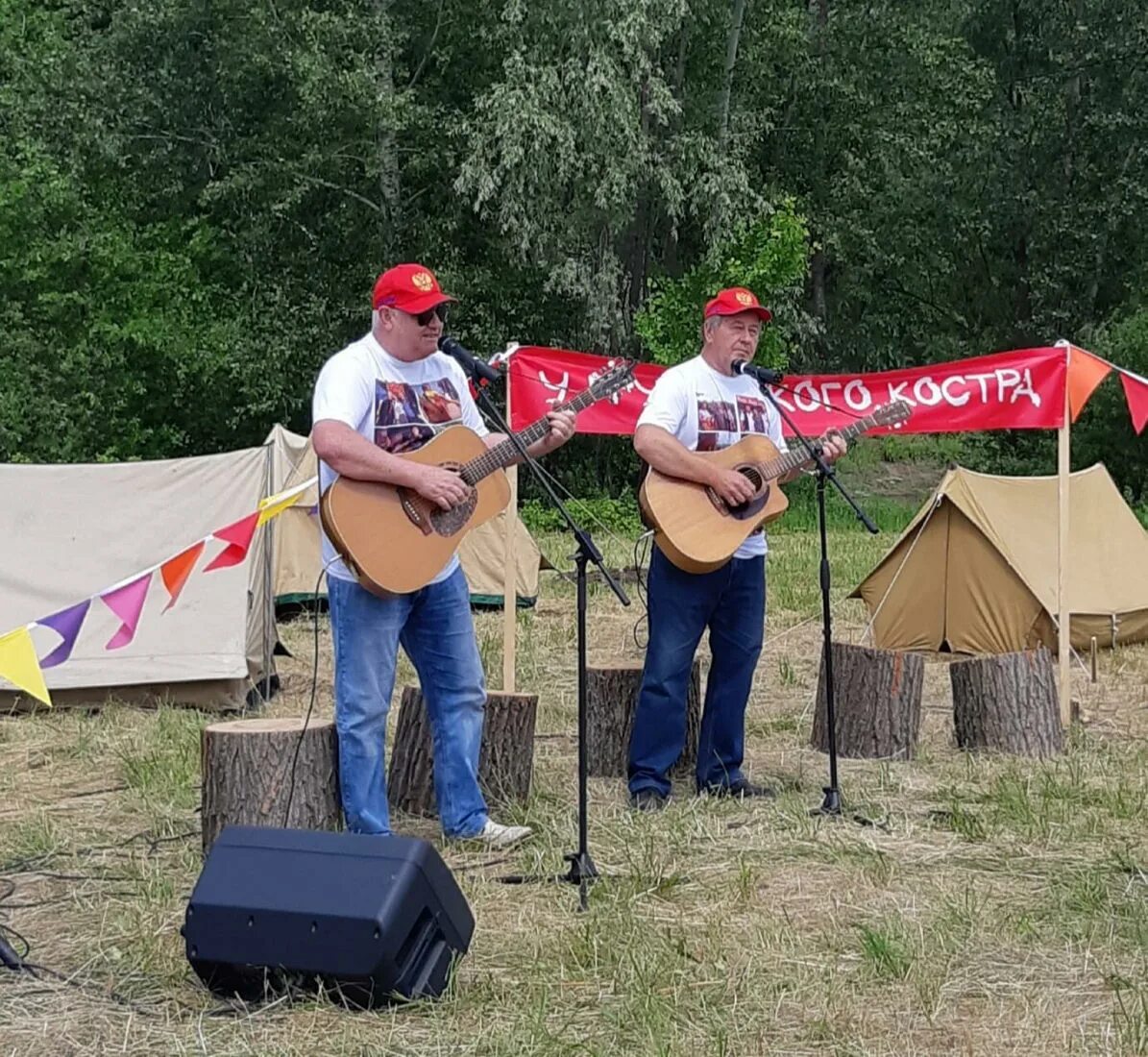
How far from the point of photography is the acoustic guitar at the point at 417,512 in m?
4.41

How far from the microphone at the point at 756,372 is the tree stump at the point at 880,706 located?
157 centimetres

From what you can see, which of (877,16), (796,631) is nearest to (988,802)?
(796,631)

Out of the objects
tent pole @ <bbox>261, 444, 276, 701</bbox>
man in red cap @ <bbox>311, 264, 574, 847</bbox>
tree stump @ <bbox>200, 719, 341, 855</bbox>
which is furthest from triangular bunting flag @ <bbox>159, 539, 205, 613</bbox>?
tent pole @ <bbox>261, 444, 276, 701</bbox>

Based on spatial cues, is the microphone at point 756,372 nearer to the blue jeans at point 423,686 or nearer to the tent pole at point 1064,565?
the blue jeans at point 423,686

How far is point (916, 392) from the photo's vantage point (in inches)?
276

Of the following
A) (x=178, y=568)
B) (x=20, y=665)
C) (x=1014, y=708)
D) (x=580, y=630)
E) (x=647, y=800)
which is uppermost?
(x=178, y=568)

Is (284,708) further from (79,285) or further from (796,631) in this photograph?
(79,285)

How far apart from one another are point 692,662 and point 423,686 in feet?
3.59

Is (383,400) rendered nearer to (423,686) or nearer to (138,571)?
(423,686)

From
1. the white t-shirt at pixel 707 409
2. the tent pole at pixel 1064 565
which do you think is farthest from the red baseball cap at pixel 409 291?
the tent pole at pixel 1064 565

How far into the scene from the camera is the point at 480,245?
74.8ft

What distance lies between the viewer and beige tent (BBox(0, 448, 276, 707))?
7.55 metres

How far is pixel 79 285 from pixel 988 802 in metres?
19.3

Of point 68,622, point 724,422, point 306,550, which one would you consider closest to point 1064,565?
point 724,422
